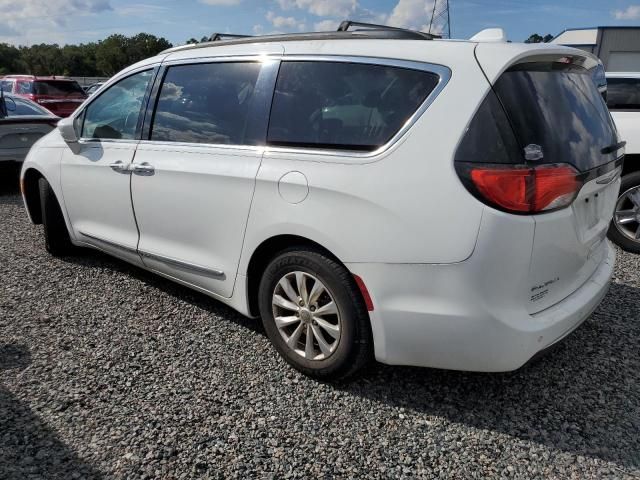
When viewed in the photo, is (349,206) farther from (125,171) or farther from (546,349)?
(125,171)

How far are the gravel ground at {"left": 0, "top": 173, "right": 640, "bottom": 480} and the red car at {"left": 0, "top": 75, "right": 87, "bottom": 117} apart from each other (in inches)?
485

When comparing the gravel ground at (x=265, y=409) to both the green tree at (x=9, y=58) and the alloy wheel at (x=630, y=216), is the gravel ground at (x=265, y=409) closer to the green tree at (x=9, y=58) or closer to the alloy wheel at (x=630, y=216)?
the alloy wheel at (x=630, y=216)

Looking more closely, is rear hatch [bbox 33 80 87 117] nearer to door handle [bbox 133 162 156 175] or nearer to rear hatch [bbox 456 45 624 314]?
door handle [bbox 133 162 156 175]

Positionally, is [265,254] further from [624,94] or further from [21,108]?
[21,108]

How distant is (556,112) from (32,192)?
15.4 ft

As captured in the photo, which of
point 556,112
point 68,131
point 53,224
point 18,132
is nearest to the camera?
point 556,112

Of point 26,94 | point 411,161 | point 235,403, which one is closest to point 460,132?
point 411,161

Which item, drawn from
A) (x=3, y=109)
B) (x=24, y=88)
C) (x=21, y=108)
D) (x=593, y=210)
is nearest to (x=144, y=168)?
(x=593, y=210)

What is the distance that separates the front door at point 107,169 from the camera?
12.4 feet

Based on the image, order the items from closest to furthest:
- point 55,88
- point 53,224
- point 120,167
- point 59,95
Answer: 1. point 120,167
2. point 53,224
3. point 59,95
4. point 55,88

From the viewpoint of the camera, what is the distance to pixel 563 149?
7.88 feet

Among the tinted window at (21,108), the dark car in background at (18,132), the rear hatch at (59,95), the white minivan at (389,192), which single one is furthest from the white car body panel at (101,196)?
the rear hatch at (59,95)

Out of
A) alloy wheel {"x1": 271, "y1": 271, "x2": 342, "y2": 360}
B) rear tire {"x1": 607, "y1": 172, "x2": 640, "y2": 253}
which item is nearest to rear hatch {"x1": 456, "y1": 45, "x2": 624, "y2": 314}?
alloy wheel {"x1": 271, "y1": 271, "x2": 342, "y2": 360}

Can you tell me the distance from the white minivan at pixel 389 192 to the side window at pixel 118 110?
0.34 m
